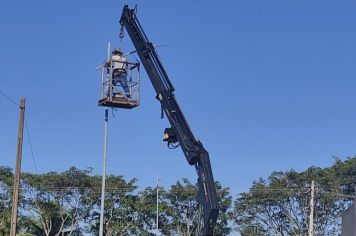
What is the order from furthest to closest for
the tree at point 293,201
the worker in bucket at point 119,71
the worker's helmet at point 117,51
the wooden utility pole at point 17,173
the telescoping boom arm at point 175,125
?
1. the tree at point 293,201
2. the wooden utility pole at point 17,173
3. the worker's helmet at point 117,51
4. the worker in bucket at point 119,71
5. the telescoping boom arm at point 175,125

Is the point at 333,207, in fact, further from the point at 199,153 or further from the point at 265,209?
the point at 199,153

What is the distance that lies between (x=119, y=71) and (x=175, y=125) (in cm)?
271

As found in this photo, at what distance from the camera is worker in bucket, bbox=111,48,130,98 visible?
2239 centimetres

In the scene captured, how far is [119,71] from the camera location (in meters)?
22.6

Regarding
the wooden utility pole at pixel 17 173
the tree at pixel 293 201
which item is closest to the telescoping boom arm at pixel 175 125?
the wooden utility pole at pixel 17 173

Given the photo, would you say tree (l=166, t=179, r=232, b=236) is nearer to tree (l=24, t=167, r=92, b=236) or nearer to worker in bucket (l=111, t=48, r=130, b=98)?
tree (l=24, t=167, r=92, b=236)

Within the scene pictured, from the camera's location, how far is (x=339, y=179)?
2228 inches

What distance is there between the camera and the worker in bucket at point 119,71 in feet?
73.5

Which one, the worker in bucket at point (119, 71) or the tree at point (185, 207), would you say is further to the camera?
the tree at point (185, 207)

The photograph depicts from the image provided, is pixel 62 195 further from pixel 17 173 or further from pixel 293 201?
pixel 17 173

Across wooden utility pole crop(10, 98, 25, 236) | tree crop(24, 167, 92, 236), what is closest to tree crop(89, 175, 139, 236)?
tree crop(24, 167, 92, 236)

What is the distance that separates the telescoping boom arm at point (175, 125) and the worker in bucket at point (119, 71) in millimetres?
931

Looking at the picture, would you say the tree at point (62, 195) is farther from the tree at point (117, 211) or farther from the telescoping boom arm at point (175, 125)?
the telescoping boom arm at point (175, 125)

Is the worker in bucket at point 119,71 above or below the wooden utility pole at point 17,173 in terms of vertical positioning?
above
